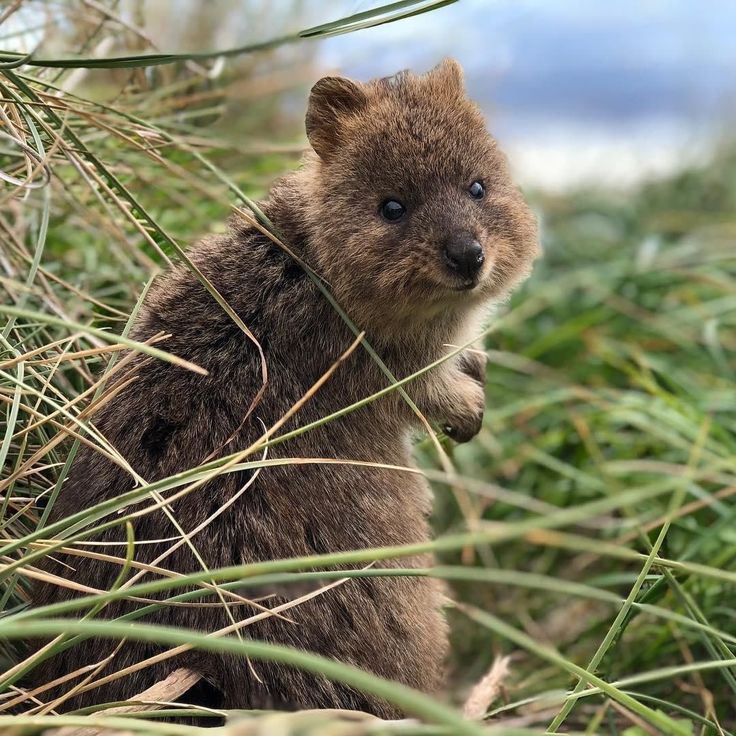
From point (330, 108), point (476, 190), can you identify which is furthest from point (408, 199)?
point (330, 108)

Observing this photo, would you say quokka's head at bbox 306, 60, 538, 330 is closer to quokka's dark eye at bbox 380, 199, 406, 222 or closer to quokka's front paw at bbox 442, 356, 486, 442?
quokka's dark eye at bbox 380, 199, 406, 222

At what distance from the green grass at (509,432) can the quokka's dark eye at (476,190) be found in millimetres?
980

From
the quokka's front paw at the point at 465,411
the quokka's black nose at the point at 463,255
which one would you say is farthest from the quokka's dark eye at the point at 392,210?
the quokka's front paw at the point at 465,411

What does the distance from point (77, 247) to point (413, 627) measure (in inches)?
109

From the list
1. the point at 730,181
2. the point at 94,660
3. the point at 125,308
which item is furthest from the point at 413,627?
the point at 730,181

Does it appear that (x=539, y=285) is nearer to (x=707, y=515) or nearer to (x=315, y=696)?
(x=707, y=515)

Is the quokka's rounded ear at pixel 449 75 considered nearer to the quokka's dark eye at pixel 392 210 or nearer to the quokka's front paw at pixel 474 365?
the quokka's dark eye at pixel 392 210

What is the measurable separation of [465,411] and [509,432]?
205cm

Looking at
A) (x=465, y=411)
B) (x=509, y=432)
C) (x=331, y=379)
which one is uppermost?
(x=331, y=379)

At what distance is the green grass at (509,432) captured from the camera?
243 centimetres

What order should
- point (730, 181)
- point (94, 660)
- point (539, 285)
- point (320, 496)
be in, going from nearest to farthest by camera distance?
point (94, 660) → point (320, 496) → point (539, 285) → point (730, 181)

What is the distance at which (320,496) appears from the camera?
3260 millimetres

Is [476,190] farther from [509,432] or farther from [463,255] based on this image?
[509,432]

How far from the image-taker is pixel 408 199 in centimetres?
Answer: 342
